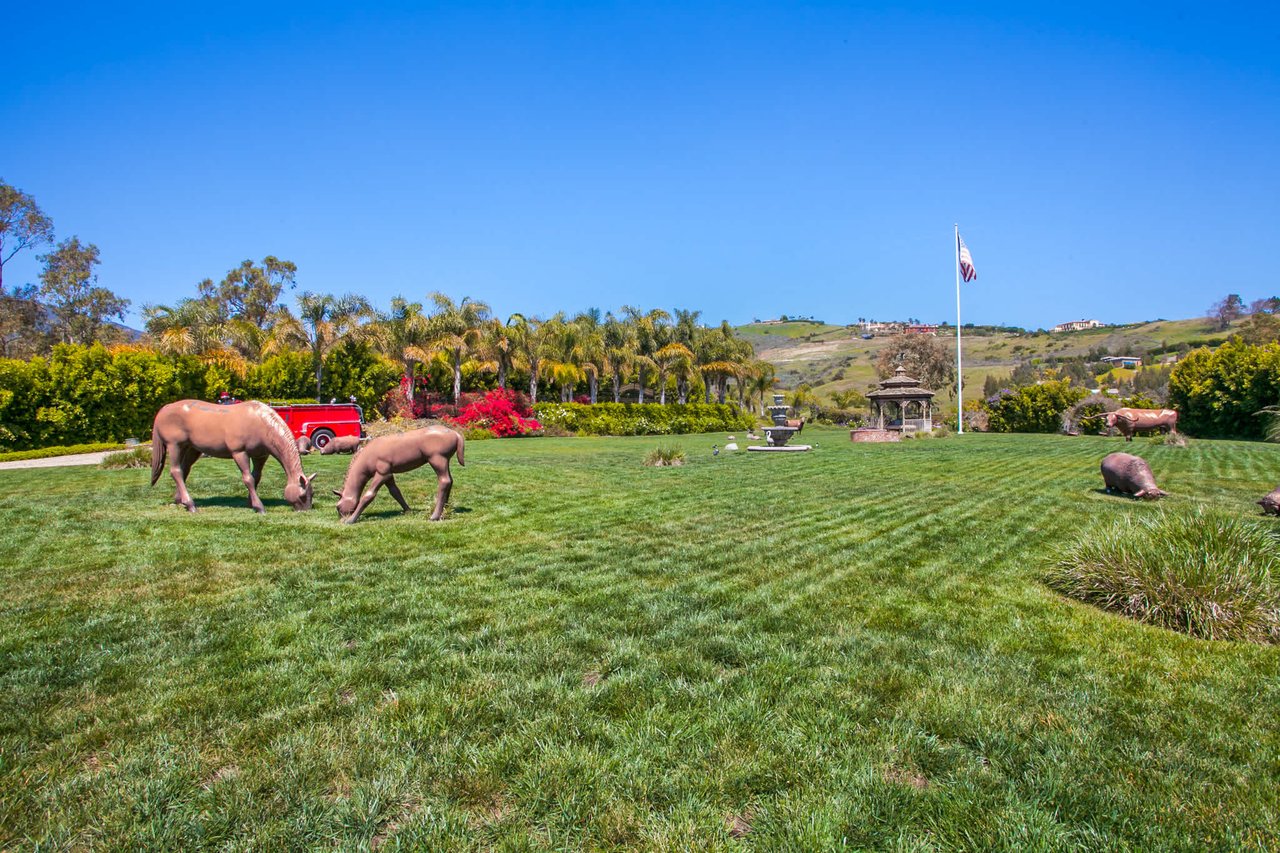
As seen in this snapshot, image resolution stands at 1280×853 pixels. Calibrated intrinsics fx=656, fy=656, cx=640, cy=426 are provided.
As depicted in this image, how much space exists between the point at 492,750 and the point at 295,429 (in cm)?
2186

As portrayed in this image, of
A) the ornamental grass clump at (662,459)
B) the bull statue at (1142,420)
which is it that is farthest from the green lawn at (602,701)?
the bull statue at (1142,420)

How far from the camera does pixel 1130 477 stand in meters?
11.0

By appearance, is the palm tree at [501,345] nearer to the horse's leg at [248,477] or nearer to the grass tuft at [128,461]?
the grass tuft at [128,461]

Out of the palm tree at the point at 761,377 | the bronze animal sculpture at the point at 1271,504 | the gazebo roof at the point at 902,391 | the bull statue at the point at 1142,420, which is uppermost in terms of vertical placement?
the palm tree at the point at 761,377

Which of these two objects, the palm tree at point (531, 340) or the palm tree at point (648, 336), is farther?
the palm tree at point (648, 336)

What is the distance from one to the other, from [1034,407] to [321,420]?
1477 inches

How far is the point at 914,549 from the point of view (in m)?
7.28

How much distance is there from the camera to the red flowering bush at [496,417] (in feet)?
110

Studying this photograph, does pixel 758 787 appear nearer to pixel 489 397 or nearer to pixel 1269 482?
pixel 1269 482

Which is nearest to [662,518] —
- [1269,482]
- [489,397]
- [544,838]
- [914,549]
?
[914,549]

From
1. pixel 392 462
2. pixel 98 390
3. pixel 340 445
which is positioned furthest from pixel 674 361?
pixel 392 462

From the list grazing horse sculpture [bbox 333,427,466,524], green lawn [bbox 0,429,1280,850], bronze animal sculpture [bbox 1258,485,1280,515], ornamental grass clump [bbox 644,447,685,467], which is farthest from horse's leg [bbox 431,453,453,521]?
bronze animal sculpture [bbox 1258,485,1280,515]

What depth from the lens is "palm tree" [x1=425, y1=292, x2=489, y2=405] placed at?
34.3 metres

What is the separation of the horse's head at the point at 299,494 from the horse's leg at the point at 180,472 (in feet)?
4.26
